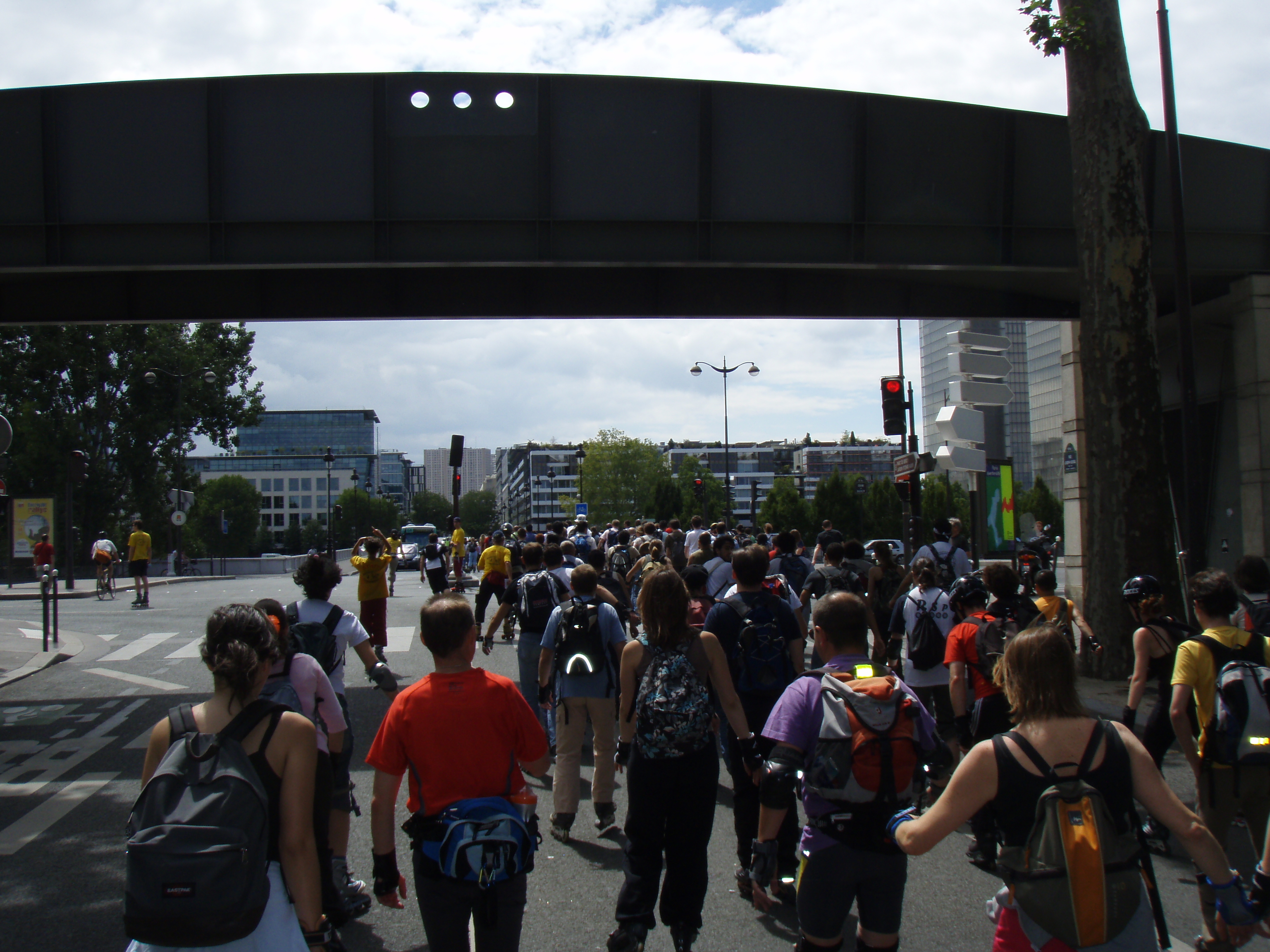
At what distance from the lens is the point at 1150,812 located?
108 inches

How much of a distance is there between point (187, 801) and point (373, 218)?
1073 cm

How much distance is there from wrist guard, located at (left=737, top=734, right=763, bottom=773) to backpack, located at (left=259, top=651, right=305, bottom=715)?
77.4 inches

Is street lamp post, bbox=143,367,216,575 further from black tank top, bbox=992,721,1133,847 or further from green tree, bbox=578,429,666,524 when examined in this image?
green tree, bbox=578,429,666,524

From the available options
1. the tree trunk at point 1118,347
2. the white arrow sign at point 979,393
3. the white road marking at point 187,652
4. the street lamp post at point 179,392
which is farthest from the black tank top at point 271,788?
the street lamp post at point 179,392

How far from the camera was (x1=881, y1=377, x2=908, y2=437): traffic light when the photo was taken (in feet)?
48.4

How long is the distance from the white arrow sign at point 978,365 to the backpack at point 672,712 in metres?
11.3

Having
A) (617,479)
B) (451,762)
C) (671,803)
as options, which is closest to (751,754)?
(671,803)

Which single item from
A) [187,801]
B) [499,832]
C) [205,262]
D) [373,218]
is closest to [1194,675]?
[499,832]

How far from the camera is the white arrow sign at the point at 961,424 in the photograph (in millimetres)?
14227

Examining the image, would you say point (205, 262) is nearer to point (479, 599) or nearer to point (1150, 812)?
point (479, 599)

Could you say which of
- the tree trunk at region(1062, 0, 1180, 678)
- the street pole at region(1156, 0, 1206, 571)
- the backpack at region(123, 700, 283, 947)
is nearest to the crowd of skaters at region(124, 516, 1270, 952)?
the backpack at region(123, 700, 283, 947)

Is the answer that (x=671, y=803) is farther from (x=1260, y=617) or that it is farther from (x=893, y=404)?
(x=893, y=404)

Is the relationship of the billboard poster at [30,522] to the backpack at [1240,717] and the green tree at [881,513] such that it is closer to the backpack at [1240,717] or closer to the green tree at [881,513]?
the backpack at [1240,717]

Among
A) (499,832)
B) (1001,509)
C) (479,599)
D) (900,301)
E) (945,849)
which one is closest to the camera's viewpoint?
(499,832)
